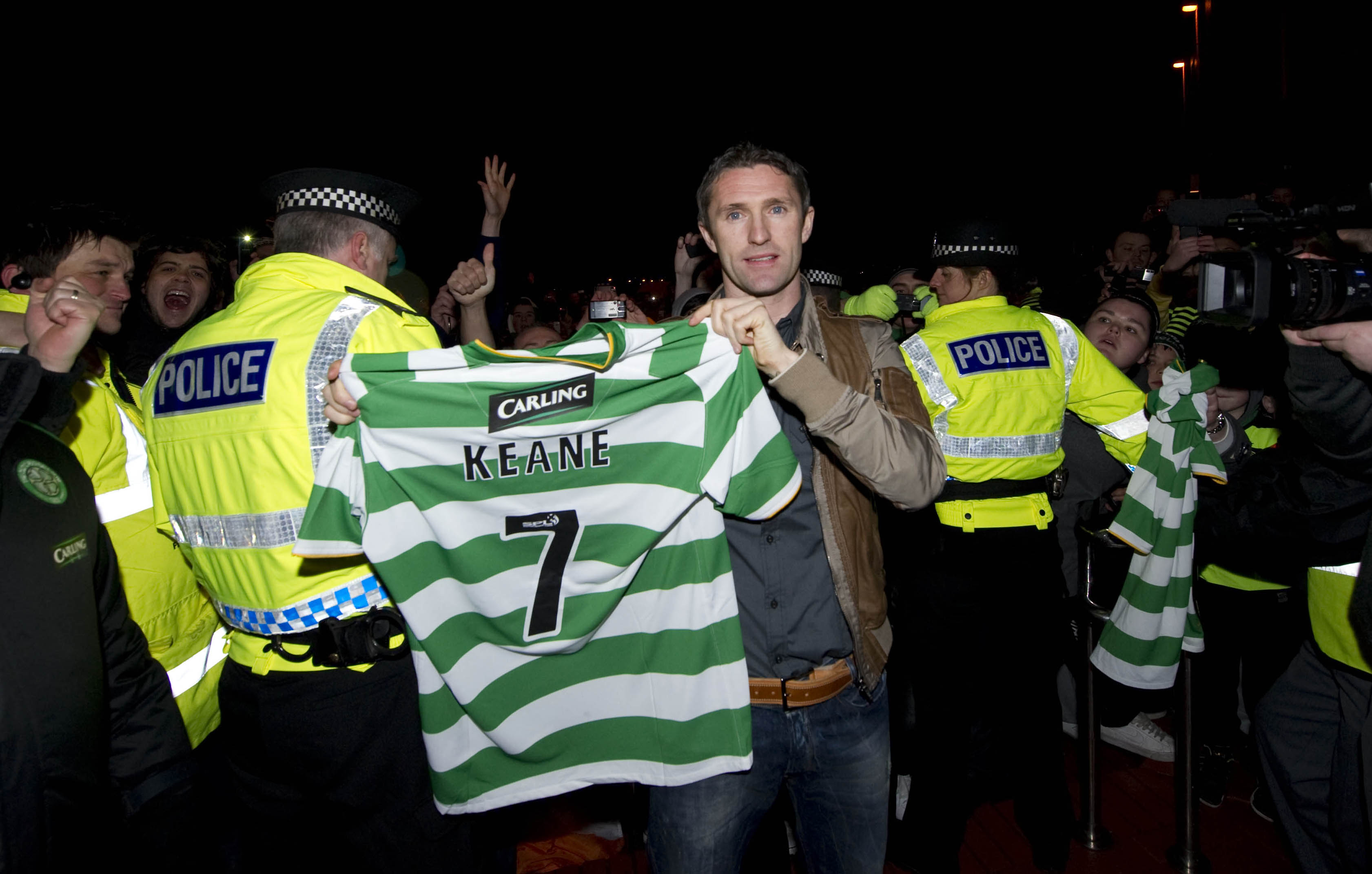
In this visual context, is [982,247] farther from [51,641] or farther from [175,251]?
[175,251]

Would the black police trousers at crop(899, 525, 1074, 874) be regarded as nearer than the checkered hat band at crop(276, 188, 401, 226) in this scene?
No

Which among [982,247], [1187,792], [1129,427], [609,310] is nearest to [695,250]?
[609,310]

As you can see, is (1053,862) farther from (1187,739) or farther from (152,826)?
(152,826)

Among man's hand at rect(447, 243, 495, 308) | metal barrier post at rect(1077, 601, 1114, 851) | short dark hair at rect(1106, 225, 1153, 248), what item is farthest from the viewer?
short dark hair at rect(1106, 225, 1153, 248)

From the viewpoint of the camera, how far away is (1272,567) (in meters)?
2.59

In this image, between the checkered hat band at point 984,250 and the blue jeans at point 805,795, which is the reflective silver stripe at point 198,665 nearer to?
the blue jeans at point 805,795

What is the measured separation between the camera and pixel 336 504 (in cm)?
165

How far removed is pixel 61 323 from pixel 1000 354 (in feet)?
10.00

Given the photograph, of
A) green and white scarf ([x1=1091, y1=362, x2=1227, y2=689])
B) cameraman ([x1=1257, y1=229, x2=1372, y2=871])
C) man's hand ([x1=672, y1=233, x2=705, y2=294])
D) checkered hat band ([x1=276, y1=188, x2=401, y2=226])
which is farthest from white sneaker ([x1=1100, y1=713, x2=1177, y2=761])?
checkered hat band ([x1=276, y1=188, x2=401, y2=226])

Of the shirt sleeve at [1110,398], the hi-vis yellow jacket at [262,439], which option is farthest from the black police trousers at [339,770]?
the shirt sleeve at [1110,398]

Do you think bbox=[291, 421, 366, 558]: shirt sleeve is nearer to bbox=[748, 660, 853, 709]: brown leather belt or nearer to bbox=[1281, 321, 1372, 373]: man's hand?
bbox=[748, 660, 853, 709]: brown leather belt

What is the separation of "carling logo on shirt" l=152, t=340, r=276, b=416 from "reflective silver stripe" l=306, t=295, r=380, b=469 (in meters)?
0.11

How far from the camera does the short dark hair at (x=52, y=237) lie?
2471mm

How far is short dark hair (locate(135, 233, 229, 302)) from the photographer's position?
3.75 meters
